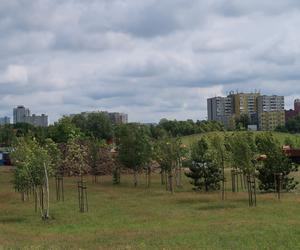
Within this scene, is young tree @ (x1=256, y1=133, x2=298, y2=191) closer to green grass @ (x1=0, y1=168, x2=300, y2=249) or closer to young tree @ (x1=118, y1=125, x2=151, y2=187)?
green grass @ (x1=0, y1=168, x2=300, y2=249)

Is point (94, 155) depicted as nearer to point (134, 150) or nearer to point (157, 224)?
point (134, 150)

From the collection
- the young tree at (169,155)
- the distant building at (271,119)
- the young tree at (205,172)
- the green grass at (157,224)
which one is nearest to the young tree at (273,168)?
the young tree at (205,172)

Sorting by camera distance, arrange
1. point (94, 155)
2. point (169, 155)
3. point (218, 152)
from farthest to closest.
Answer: point (94, 155) < point (169, 155) < point (218, 152)

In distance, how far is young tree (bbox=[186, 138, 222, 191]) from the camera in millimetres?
41719

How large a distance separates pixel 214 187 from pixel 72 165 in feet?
93.9

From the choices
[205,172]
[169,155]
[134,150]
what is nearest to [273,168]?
[205,172]

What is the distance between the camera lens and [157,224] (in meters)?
22.5

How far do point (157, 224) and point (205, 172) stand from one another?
63.8 ft

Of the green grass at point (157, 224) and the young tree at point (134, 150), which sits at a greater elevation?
the young tree at point (134, 150)

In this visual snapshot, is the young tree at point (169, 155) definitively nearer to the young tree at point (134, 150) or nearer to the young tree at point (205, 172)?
the young tree at point (205, 172)

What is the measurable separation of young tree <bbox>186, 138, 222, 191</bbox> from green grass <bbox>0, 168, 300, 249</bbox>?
5779 mm

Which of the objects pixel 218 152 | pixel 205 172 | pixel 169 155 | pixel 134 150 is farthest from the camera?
pixel 134 150

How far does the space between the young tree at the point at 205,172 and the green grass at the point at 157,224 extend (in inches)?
228

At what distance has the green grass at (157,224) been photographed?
16.9 meters
